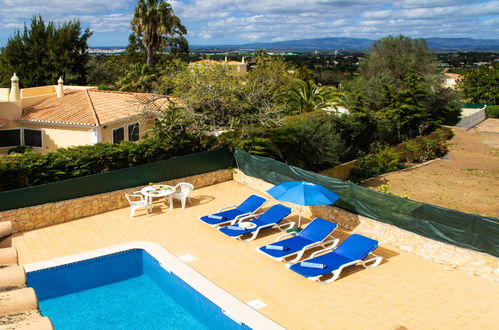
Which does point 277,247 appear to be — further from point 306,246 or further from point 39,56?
point 39,56

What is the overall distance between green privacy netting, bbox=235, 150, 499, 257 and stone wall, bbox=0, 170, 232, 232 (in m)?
6.39

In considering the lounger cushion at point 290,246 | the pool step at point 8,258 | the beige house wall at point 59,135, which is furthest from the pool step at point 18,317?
the beige house wall at point 59,135

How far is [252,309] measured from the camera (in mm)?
10133

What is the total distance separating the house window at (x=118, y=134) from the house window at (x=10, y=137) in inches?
201

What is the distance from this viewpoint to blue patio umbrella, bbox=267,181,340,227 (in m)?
13.5

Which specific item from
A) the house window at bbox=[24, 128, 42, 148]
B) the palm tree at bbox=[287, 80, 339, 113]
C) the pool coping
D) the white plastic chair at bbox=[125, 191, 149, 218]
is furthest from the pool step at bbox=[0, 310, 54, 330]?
the palm tree at bbox=[287, 80, 339, 113]

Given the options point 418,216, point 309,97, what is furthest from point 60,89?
point 418,216

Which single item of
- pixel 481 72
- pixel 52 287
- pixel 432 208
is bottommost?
pixel 52 287

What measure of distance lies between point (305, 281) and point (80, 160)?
30.8 feet

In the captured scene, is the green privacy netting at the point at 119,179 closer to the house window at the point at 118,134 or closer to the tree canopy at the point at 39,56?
the house window at the point at 118,134

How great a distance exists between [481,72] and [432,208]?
55.3m

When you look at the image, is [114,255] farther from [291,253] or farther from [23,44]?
[23,44]

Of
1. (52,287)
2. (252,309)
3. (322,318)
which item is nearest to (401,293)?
(322,318)

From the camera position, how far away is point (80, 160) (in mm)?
16453
